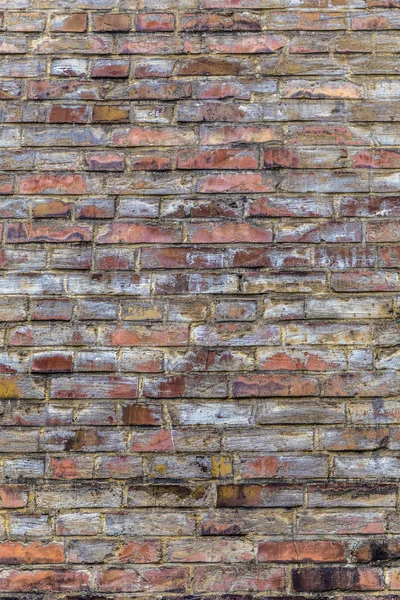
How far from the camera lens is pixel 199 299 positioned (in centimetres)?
214

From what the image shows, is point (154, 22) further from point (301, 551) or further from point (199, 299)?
point (301, 551)

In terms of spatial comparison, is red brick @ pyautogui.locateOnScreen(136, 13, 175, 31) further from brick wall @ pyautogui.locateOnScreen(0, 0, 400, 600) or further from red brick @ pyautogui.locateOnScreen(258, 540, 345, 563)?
red brick @ pyautogui.locateOnScreen(258, 540, 345, 563)

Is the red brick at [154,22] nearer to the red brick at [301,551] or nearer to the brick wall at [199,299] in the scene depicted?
the brick wall at [199,299]

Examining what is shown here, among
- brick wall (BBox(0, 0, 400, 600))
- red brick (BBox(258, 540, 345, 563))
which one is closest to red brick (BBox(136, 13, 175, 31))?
brick wall (BBox(0, 0, 400, 600))

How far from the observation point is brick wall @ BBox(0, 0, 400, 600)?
201 cm

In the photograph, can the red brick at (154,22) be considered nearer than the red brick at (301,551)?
No

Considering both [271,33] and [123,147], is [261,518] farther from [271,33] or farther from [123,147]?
[271,33]

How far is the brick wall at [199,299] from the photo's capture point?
201 centimetres

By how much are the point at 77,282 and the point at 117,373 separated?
31cm

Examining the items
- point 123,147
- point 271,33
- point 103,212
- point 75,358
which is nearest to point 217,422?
point 75,358

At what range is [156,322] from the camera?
2.13 m

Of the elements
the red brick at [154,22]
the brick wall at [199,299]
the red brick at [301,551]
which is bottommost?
the red brick at [301,551]

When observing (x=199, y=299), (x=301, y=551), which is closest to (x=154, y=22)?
(x=199, y=299)

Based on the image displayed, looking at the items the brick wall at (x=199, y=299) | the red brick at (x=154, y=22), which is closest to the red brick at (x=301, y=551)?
the brick wall at (x=199, y=299)
